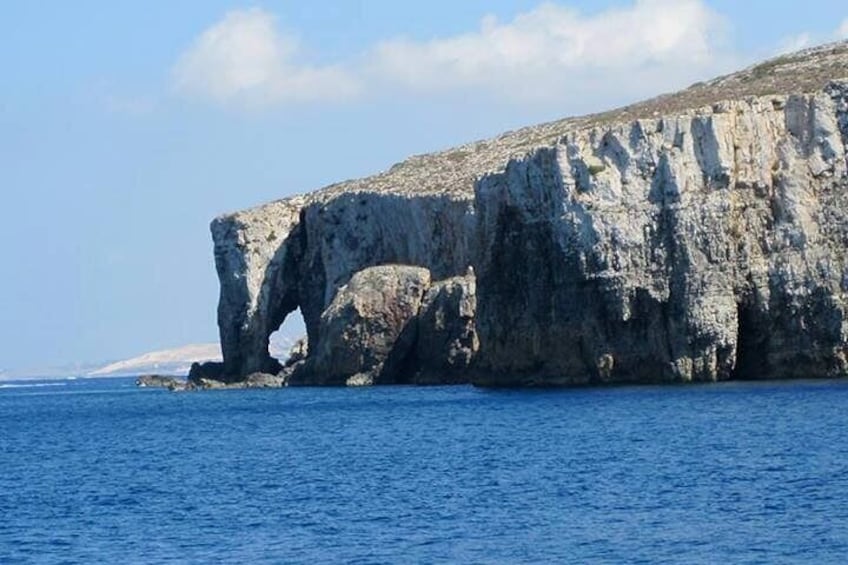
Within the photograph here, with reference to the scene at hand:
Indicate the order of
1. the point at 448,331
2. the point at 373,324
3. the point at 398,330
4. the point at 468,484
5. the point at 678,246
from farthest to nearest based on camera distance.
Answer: the point at 398,330, the point at 373,324, the point at 448,331, the point at 678,246, the point at 468,484

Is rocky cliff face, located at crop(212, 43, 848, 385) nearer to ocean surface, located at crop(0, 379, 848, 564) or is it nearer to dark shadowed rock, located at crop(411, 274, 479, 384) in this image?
ocean surface, located at crop(0, 379, 848, 564)

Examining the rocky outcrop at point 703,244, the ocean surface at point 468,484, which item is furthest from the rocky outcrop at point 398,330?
the ocean surface at point 468,484

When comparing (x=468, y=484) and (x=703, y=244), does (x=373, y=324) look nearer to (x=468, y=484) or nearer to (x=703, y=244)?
(x=703, y=244)

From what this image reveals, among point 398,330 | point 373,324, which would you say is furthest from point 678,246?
point 398,330

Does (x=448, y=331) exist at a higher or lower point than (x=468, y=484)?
higher

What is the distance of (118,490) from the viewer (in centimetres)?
5031

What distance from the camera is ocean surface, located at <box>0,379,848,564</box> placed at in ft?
118

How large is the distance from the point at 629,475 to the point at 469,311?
165 feet

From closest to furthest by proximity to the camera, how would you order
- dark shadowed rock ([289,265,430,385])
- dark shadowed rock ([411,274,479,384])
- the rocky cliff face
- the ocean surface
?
the ocean surface, the rocky cliff face, dark shadowed rock ([411,274,479,384]), dark shadowed rock ([289,265,430,385])

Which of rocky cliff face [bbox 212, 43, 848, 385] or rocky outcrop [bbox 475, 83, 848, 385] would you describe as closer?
rocky outcrop [bbox 475, 83, 848, 385]

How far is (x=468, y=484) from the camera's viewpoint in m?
45.9

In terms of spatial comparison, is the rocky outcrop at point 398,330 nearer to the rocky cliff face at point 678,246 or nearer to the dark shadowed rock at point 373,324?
the dark shadowed rock at point 373,324

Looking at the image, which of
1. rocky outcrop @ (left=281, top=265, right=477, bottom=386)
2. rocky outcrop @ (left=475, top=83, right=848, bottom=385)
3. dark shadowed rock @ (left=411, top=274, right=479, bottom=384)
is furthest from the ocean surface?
rocky outcrop @ (left=281, top=265, right=477, bottom=386)

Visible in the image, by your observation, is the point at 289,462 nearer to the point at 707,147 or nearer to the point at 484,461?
the point at 484,461
